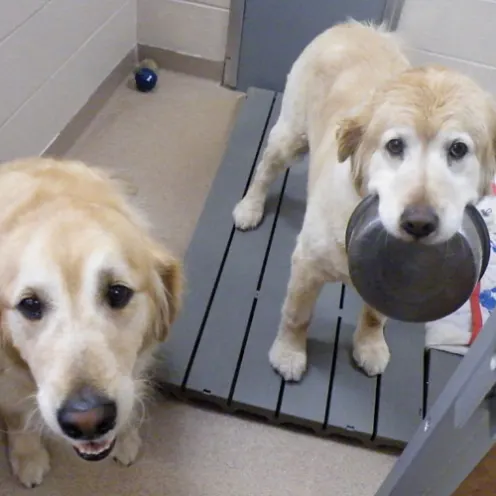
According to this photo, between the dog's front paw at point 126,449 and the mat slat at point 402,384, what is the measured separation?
22.4 inches

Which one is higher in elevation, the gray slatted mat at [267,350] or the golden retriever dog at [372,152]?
the golden retriever dog at [372,152]

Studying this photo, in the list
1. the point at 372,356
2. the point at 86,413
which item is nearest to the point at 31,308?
the point at 86,413

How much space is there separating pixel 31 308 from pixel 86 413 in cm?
18

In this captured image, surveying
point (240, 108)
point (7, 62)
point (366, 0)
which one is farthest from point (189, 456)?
point (366, 0)

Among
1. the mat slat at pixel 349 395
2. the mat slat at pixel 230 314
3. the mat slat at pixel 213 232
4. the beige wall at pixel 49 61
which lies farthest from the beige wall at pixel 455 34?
the mat slat at pixel 349 395

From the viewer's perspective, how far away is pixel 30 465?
1.47 metres

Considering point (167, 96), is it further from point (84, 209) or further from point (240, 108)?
point (84, 209)

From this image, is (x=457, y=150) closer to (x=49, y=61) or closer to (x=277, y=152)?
(x=277, y=152)

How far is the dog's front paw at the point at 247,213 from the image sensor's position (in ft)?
6.59

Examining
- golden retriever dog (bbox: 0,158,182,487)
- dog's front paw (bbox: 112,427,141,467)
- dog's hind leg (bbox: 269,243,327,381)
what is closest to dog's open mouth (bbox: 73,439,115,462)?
golden retriever dog (bbox: 0,158,182,487)

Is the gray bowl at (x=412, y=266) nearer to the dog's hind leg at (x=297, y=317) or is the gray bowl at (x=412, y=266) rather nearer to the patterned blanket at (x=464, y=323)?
the dog's hind leg at (x=297, y=317)

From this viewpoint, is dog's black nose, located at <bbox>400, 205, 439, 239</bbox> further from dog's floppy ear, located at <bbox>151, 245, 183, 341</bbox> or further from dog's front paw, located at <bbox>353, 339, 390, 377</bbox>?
dog's front paw, located at <bbox>353, 339, 390, 377</bbox>

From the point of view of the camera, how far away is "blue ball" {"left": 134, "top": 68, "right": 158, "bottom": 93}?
8.29ft

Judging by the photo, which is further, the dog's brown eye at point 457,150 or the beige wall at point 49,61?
the beige wall at point 49,61
